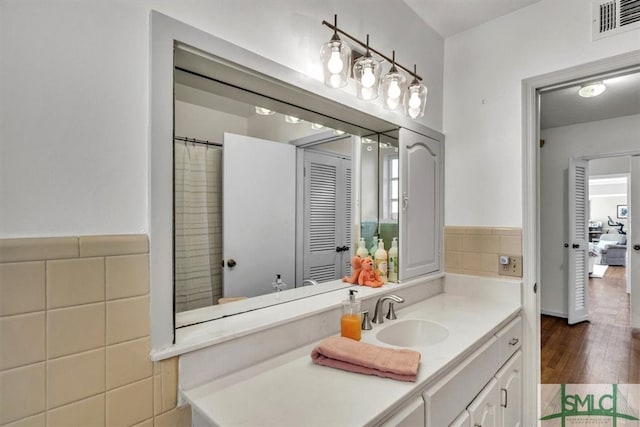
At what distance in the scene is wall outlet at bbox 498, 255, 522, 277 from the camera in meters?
1.86

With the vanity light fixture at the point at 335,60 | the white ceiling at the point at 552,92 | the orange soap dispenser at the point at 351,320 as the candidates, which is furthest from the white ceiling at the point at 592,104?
the orange soap dispenser at the point at 351,320

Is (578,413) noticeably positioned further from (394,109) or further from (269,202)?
(269,202)

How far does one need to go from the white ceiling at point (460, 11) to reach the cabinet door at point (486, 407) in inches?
79.3

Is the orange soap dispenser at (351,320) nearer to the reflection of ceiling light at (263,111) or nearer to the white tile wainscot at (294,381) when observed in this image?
the white tile wainscot at (294,381)

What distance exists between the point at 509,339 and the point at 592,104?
3.15 metres

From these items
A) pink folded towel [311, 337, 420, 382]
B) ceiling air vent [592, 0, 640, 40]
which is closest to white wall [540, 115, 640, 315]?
ceiling air vent [592, 0, 640, 40]

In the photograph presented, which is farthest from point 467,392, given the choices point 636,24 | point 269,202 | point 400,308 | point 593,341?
point 593,341

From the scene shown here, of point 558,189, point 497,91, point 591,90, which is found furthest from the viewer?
point 558,189

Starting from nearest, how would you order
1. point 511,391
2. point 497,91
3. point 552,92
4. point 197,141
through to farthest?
1. point 197,141
2. point 511,391
3. point 497,91
4. point 552,92

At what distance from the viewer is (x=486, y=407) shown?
1.39m

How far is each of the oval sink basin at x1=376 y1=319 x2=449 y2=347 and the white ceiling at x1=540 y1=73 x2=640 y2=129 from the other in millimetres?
2426

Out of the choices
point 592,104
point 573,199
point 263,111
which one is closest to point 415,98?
point 263,111

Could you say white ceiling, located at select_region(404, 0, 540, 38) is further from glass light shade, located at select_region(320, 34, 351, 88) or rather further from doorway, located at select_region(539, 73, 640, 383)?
doorway, located at select_region(539, 73, 640, 383)

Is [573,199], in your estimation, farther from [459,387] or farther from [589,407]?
[459,387]
